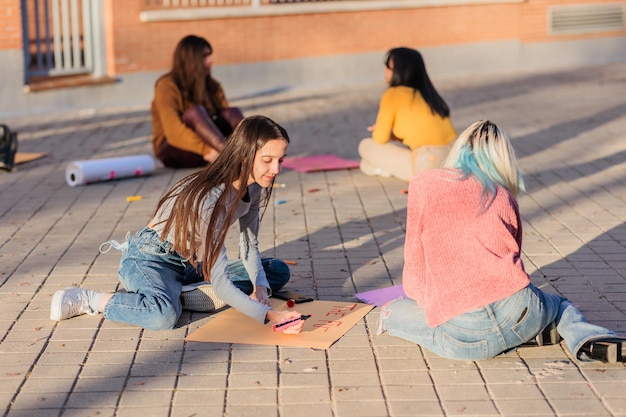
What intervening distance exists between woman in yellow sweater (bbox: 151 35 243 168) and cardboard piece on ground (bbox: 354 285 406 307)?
394 cm

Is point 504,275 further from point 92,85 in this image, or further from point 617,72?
point 617,72

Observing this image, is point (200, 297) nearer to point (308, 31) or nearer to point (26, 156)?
point (26, 156)

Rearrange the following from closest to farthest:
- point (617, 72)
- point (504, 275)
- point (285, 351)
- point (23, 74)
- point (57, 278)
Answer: point (504, 275), point (285, 351), point (57, 278), point (23, 74), point (617, 72)

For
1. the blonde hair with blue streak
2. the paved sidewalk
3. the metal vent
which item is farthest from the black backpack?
the metal vent

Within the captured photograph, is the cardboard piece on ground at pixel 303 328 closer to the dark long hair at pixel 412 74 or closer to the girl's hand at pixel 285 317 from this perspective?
the girl's hand at pixel 285 317

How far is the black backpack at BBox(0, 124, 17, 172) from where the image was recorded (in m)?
9.91

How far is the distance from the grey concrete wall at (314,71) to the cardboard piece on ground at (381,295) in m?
9.10

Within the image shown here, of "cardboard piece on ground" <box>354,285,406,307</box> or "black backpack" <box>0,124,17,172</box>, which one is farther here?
"black backpack" <box>0,124,17,172</box>

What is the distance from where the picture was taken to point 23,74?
14.1m

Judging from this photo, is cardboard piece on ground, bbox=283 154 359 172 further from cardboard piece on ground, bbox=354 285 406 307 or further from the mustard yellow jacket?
cardboard piece on ground, bbox=354 285 406 307

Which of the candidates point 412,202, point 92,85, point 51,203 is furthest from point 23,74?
point 412,202

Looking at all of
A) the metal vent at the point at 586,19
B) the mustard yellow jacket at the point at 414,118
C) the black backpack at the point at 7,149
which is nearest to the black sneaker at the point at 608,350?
the mustard yellow jacket at the point at 414,118

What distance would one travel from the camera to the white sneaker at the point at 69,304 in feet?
18.1

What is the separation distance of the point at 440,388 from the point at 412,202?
87 centimetres
